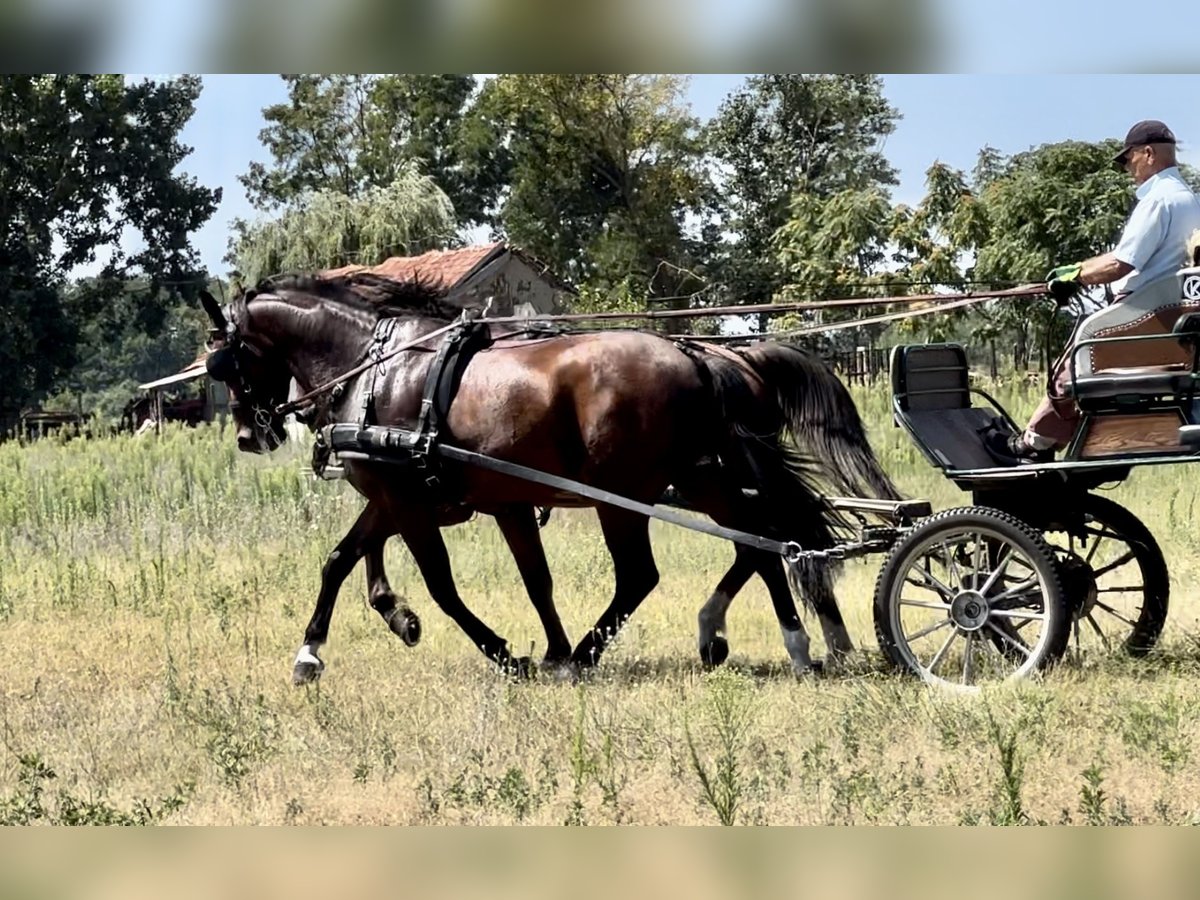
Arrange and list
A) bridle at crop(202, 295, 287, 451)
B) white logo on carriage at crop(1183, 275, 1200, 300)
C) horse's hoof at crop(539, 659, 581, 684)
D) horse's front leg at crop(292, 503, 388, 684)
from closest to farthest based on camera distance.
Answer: white logo on carriage at crop(1183, 275, 1200, 300) → horse's hoof at crop(539, 659, 581, 684) → horse's front leg at crop(292, 503, 388, 684) → bridle at crop(202, 295, 287, 451)

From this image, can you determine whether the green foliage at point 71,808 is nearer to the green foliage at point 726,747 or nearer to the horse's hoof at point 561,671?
the green foliage at point 726,747

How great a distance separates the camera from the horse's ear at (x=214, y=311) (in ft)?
27.3

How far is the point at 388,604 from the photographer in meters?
8.24

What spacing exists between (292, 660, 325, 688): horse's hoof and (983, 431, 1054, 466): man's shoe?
356 centimetres

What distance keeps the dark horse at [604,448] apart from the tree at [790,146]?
1021 inches

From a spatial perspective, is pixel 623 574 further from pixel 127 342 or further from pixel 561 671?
pixel 127 342

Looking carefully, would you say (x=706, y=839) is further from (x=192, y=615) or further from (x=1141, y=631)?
(x=192, y=615)

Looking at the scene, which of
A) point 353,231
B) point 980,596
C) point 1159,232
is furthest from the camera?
point 353,231

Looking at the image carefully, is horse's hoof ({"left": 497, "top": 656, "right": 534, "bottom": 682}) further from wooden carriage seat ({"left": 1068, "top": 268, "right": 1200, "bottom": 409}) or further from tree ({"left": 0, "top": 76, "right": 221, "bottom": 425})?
tree ({"left": 0, "top": 76, "right": 221, "bottom": 425})

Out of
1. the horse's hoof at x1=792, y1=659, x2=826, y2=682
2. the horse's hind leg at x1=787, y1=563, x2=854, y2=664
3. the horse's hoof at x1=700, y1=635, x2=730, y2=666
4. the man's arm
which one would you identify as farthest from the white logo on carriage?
the horse's hoof at x1=700, y1=635, x2=730, y2=666

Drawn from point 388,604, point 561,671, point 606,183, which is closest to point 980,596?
point 561,671

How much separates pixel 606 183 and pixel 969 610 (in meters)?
33.2

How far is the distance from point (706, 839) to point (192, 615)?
6474mm

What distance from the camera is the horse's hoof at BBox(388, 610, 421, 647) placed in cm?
799
